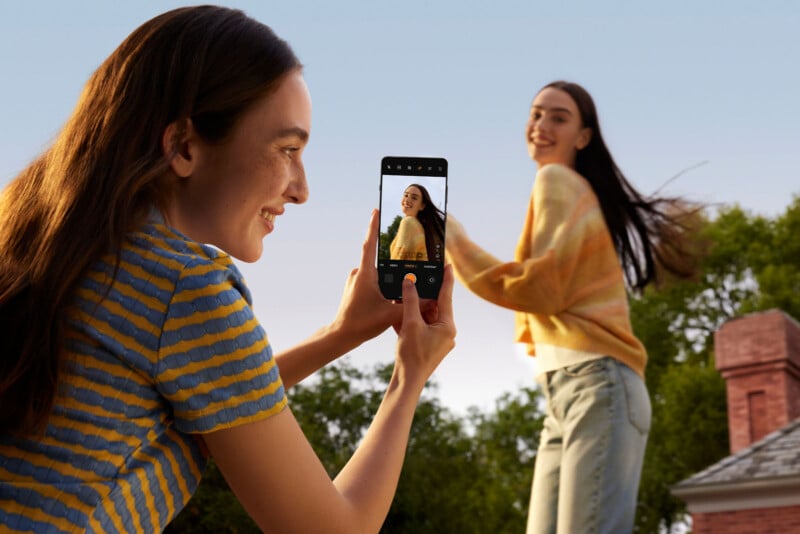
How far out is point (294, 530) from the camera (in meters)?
→ 1.93

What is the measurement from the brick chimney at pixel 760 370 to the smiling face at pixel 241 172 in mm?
21526

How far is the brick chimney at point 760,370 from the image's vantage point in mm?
22656

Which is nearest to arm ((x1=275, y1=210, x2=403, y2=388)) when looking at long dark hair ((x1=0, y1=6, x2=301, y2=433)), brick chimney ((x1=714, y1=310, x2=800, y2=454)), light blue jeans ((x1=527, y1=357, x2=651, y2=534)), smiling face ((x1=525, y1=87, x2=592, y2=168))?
long dark hair ((x1=0, y1=6, x2=301, y2=433))

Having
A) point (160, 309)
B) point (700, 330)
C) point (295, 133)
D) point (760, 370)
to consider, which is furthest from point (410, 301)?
point (700, 330)

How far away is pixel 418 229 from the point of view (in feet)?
9.25

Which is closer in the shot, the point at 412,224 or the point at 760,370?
the point at 412,224

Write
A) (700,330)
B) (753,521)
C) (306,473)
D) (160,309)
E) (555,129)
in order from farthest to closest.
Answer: (700,330)
(753,521)
(555,129)
(306,473)
(160,309)

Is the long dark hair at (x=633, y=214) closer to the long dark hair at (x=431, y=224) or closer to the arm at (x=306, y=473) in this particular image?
the long dark hair at (x=431, y=224)

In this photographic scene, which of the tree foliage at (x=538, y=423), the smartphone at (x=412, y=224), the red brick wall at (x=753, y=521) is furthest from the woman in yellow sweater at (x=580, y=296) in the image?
the tree foliage at (x=538, y=423)

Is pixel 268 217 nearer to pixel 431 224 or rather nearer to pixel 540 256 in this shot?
pixel 431 224

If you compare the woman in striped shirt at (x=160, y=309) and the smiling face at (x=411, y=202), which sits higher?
the smiling face at (x=411, y=202)

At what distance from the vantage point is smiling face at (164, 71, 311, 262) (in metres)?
2.07

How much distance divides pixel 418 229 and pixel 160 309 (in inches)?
42.8

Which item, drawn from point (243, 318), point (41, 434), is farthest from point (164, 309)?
point (41, 434)
